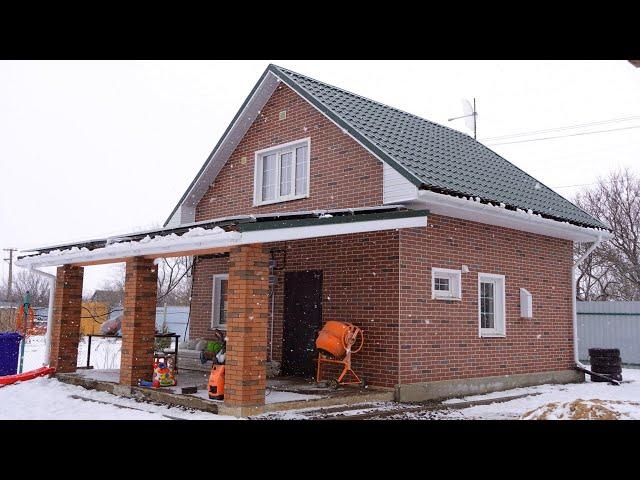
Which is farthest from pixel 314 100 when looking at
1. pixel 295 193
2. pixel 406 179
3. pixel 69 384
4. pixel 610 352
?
pixel 610 352

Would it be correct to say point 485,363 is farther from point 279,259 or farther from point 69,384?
point 69,384

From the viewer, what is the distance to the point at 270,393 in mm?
9578

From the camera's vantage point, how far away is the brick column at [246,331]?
324 inches

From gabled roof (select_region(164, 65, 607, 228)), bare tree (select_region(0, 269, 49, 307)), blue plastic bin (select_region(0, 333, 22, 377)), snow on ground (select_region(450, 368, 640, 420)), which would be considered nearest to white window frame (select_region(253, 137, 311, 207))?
gabled roof (select_region(164, 65, 607, 228))

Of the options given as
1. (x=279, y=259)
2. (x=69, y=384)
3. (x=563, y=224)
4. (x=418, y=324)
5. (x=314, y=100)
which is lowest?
(x=69, y=384)

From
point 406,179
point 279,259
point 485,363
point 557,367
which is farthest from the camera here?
point 557,367

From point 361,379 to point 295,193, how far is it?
4285mm

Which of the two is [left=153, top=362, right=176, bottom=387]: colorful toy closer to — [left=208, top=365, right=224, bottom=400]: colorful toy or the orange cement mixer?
[left=208, top=365, right=224, bottom=400]: colorful toy

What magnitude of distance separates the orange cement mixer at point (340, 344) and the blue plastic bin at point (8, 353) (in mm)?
6917

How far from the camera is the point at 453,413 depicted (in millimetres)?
9211

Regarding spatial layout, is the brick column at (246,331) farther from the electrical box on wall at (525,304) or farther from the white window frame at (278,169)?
the electrical box on wall at (525,304)

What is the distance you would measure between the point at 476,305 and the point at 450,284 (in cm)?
77

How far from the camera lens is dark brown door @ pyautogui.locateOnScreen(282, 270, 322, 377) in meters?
11.7

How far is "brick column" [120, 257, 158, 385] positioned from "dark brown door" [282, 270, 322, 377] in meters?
2.76
